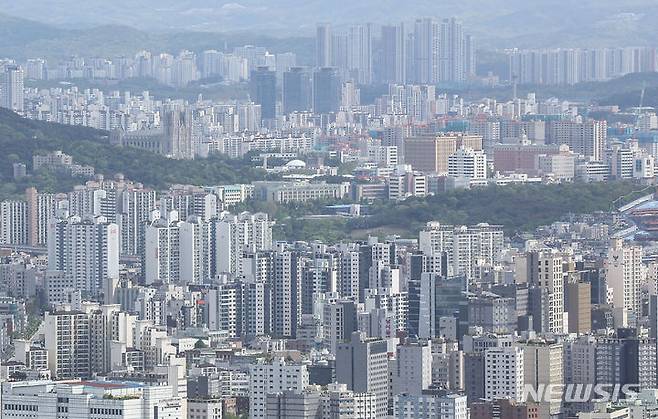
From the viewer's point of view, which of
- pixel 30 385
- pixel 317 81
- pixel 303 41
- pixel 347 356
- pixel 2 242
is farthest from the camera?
pixel 303 41

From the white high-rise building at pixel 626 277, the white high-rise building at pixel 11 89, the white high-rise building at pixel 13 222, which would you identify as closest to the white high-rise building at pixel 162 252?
the white high-rise building at pixel 13 222

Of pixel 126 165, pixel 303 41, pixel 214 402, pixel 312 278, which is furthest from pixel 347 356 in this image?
pixel 303 41

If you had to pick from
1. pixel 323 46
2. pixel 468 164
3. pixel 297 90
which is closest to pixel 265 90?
pixel 297 90

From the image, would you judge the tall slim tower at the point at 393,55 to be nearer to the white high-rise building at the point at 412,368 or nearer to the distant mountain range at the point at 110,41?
the distant mountain range at the point at 110,41

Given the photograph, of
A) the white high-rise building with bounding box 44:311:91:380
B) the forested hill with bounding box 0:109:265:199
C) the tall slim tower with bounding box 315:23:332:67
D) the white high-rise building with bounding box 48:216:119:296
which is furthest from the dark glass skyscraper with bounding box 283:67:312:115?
the white high-rise building with bounding box 44:311:91:380

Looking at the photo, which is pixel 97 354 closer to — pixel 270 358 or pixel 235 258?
pixel 270 358
